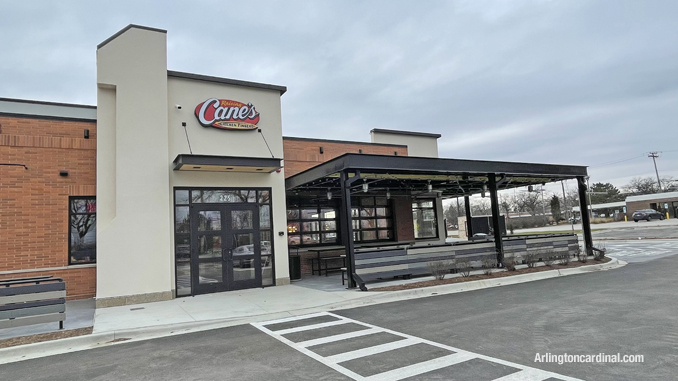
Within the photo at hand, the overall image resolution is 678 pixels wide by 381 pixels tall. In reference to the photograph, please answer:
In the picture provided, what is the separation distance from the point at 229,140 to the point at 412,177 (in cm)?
647

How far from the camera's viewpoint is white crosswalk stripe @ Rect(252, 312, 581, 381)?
4801mm

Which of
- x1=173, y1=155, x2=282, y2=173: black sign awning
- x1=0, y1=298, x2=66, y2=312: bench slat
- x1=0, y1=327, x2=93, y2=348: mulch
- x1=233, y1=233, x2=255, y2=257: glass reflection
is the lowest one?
x1=0, y1=327, x2=93, y2=348: mulch

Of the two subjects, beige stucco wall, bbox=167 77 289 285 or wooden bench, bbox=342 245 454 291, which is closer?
wooden bench, bbox=342 245 454 291

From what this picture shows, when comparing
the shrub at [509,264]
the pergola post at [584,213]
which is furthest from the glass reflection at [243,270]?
the pergola post at [584,213]

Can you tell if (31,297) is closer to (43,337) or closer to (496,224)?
(43,337)

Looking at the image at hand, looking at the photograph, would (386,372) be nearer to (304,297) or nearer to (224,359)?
(224,359)

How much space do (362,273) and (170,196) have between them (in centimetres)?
615

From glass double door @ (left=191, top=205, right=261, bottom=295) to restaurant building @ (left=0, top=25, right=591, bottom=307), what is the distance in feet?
0.10

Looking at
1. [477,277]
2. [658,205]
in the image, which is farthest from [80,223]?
[658,205]

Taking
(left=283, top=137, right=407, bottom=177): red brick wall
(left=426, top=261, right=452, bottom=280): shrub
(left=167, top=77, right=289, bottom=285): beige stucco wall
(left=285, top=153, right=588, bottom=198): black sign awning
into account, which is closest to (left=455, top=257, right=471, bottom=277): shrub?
(left=426, top=261, right=452, bottom=280): shrub

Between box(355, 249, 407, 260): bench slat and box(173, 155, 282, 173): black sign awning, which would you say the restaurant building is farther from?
box(355, 249, 407, 260): bench slat

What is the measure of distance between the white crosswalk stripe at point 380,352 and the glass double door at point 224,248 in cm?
438

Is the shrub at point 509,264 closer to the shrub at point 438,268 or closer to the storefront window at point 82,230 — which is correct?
the shrub at point 438,268

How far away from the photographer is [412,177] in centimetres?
1440
